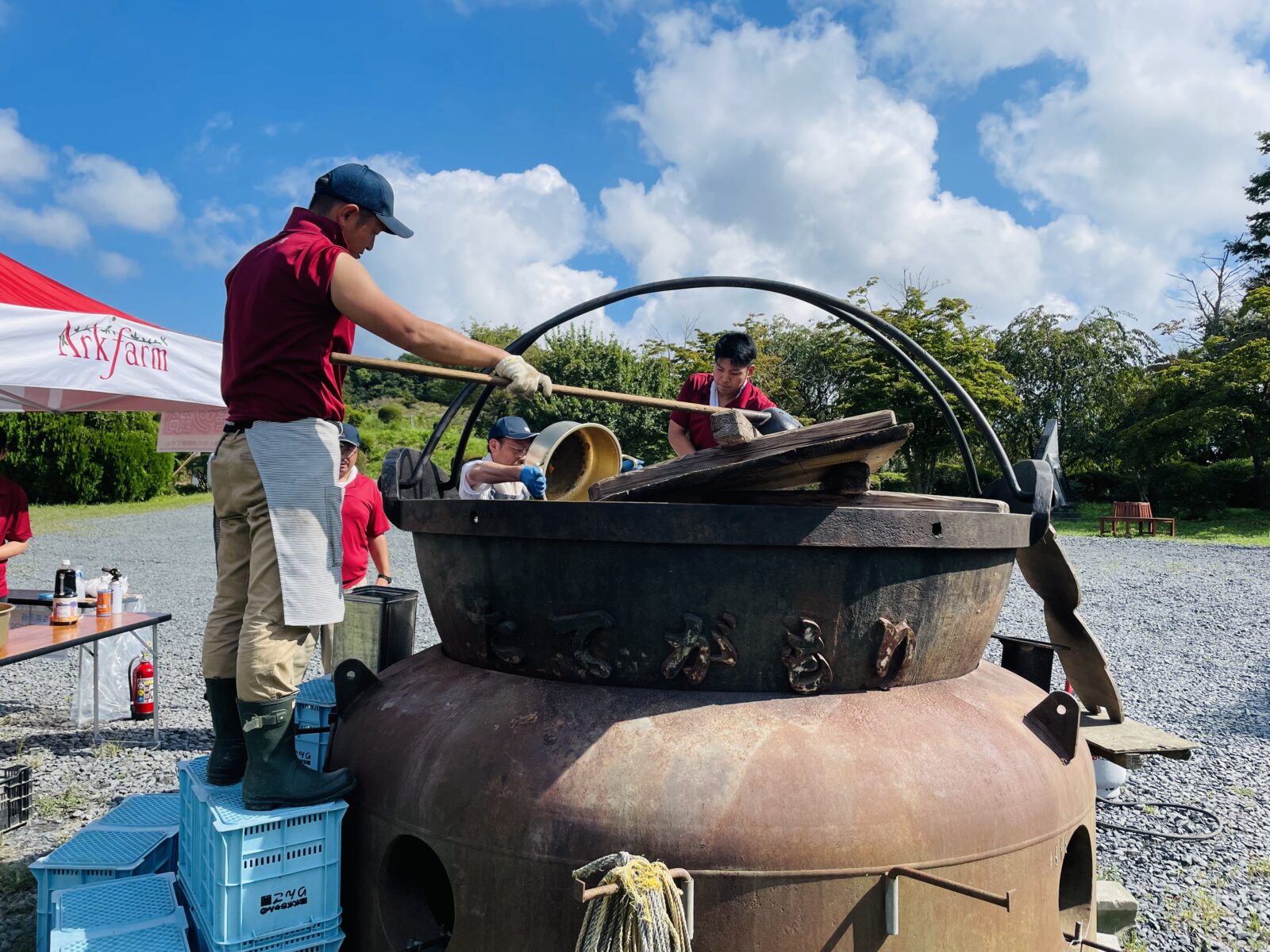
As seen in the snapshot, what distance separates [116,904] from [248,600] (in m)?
1.04

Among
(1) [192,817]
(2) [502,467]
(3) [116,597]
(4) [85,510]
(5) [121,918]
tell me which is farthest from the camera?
(4) [85,510]

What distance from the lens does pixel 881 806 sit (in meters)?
2.14

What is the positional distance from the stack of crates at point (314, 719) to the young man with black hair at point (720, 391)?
1716 millimetres

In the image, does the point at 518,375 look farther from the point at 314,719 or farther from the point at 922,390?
the point at 922,390

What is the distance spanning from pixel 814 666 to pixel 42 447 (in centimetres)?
2896

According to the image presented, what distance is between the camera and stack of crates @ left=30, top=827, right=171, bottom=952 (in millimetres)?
2930

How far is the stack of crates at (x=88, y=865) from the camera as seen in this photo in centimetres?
293

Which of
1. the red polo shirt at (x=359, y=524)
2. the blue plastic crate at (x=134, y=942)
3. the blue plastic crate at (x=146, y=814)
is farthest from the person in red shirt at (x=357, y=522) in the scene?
the blue plastic crate at (x=134, y=942)

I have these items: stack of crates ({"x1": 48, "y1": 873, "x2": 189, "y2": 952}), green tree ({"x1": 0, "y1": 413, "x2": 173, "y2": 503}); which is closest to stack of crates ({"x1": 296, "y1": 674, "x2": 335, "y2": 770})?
stack of crates ({"x1": 48, "y1": 873, "x2": 189, "y2": 952})

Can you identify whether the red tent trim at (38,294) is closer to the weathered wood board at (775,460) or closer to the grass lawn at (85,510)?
the weathered wood board at (775,460)

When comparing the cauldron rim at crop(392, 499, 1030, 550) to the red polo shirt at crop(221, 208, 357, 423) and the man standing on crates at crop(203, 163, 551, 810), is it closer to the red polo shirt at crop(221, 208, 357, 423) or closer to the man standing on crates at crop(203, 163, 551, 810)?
the man standing on crates at crop(203, 163, 551, 810)

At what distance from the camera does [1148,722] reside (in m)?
6.42

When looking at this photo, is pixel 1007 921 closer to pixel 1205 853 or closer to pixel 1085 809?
pixel 1085 809

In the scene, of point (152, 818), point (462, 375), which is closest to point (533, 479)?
point (462, 375)
